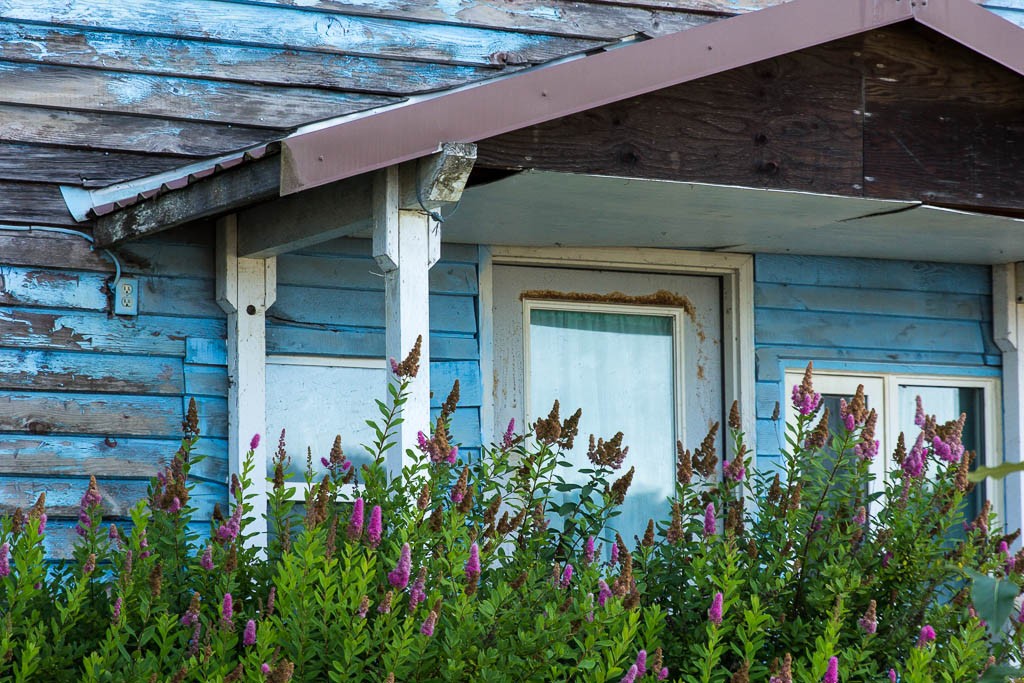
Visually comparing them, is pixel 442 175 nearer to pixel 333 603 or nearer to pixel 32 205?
pixel 333 603

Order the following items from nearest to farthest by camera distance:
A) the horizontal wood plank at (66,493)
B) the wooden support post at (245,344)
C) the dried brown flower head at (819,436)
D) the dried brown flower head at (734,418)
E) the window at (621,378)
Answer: the dried brown flower head at (819,436) → the dried brown flower head at (734,418) → the horizontal wood plank at (66,493) → the wooden support post at (245,344) → the window at (621,378)

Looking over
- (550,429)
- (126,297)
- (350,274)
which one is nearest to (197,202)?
(126,297)

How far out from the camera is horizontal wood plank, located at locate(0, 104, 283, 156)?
5.18 metres

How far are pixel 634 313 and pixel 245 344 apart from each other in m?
1.85

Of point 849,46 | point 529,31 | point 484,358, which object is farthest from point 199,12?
point 849,46

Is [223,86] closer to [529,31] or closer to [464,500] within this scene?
[529,31]

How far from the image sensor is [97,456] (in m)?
5.07

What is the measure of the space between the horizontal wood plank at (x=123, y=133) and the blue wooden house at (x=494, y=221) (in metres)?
0.01

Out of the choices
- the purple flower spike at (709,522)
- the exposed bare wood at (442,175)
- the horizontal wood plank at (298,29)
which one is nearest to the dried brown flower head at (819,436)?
the purple flower spike at (709,522)

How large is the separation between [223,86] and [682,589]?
2.88 m

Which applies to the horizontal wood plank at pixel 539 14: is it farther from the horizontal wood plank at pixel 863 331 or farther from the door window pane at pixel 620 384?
the horizontal wood plank at pixel 863 331

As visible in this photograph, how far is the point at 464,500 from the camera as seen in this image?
3.58 metres

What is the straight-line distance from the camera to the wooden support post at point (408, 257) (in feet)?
14.0

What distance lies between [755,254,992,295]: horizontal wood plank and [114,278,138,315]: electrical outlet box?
276 cm
